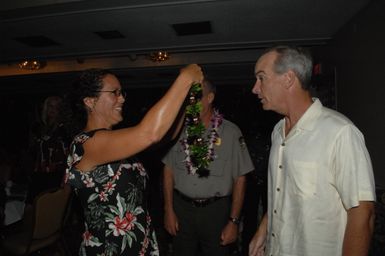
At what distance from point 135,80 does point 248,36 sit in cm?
574

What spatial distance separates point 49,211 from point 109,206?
2067mm

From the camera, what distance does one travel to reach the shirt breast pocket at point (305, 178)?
1.63 metres

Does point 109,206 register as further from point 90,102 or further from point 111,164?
point 90,102

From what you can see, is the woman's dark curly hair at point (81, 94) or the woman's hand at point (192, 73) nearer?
the woman's hand at point (192, 73)

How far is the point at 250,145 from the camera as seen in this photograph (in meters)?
4.95

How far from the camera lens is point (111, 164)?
1.75 m

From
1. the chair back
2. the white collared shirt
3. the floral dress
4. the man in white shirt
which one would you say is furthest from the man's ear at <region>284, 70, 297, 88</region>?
the chair back

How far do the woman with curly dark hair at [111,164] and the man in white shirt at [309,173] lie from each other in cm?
56

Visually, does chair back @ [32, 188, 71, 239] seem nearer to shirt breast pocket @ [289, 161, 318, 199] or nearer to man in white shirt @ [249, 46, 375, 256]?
man in white shirt @ [249, 46, 375, 256]

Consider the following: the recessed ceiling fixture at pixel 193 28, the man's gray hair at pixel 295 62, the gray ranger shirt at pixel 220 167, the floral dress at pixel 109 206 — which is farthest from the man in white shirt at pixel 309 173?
the recessed ceiling fixture at pixel 193 28

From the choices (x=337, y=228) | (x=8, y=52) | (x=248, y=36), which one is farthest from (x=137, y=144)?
(x=8, y=52)

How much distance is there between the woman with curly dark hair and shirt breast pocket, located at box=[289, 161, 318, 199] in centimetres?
69

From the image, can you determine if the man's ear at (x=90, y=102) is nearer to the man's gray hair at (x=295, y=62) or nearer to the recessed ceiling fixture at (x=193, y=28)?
the man's gray hair at (x=295, y=62)

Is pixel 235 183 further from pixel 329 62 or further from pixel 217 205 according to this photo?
pixel 329 62
